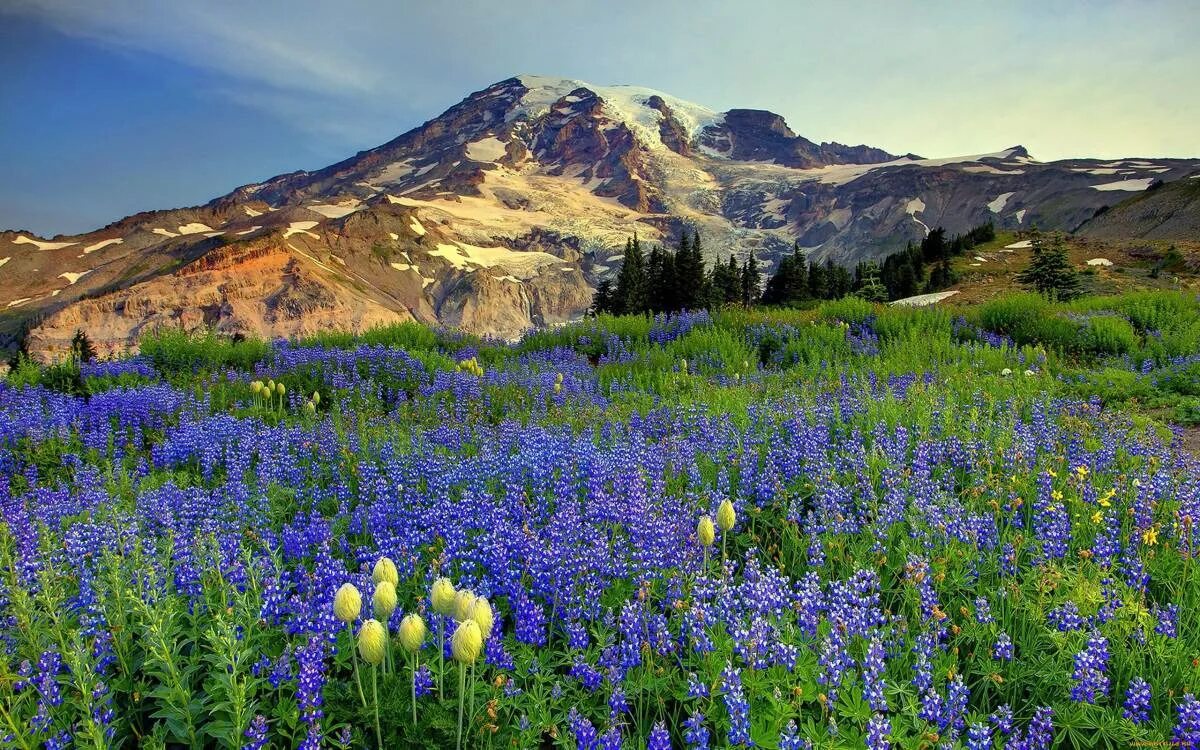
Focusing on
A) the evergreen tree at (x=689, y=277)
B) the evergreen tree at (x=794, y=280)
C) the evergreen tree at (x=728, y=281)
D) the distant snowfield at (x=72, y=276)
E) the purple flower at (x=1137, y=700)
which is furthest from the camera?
the distant snowfield at (x=72, y=276)

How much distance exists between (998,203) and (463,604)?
17194cm

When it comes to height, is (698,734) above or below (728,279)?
below

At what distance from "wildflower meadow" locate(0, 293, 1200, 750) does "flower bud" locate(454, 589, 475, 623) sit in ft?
0.08

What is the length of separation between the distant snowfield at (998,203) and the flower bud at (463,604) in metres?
166

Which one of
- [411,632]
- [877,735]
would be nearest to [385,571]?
[411,632]

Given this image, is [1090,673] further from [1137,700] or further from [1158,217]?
[1158,217]

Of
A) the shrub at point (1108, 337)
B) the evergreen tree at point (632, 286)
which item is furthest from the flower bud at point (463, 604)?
the evergreen tree at point (632, 286)

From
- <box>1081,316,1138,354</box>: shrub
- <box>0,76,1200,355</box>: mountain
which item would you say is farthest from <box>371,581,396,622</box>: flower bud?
<box>0,76,1200,355</box>: mountain

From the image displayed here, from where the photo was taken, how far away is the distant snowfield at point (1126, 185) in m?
121

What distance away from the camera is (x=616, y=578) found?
3057 millimetres

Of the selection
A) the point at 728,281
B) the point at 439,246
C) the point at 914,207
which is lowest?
the point at 728,281

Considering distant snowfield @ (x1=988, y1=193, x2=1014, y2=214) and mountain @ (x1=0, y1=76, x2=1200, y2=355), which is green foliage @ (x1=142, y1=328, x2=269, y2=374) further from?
distant snowfield @ (x1=988, y1=193, x2=1014, y2=214)

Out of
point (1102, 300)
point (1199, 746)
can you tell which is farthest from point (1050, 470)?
point (1102, 300)

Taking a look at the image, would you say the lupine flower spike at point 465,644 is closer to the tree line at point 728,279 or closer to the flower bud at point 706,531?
the flower bud at point 706,531
